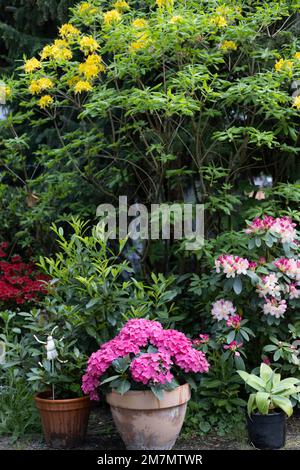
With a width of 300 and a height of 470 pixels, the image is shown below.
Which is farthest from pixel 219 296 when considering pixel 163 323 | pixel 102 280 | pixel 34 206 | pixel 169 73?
pixel 34 206

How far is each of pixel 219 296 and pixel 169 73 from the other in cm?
170

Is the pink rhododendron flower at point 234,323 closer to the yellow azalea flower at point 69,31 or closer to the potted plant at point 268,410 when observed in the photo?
the potted plant at point 268,410

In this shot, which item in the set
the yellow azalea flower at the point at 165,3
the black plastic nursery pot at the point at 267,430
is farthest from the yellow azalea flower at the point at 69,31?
the black plastic nursery pot at the point at 267,430

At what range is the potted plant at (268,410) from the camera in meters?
3.69

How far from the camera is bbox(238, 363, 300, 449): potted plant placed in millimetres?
3689

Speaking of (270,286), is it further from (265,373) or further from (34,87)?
(34,87)

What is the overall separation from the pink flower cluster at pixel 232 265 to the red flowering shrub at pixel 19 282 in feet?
5.08

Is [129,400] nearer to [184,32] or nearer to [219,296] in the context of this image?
[219,296]

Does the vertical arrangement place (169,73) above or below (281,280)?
above

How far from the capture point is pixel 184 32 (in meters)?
4.16

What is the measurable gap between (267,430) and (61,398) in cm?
125

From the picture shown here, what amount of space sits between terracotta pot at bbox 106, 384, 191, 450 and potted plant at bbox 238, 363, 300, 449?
0.43 meters

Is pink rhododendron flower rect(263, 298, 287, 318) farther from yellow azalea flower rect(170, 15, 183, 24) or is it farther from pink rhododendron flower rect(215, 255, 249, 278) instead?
yellow azalea flower rect(170, 15, 183, 24)

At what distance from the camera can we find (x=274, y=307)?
158 inches
